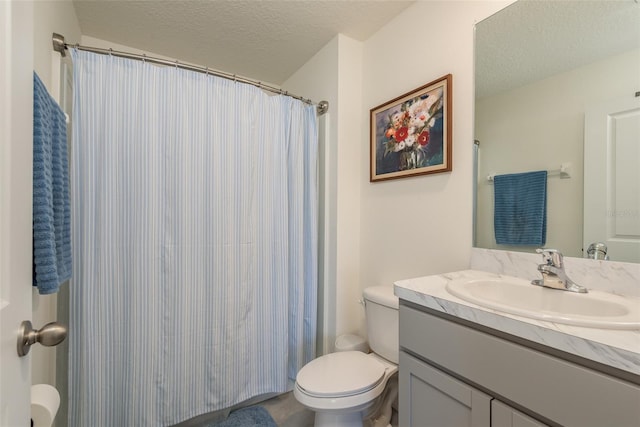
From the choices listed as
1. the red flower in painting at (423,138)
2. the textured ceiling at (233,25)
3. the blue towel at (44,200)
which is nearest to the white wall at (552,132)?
the red flower in painting at (423,138)

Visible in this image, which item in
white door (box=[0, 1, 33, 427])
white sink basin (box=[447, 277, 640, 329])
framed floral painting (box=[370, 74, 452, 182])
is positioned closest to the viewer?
white door (box=[0, 1, 33, 427])

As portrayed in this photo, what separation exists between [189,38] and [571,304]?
2461 mm

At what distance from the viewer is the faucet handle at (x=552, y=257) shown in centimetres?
97

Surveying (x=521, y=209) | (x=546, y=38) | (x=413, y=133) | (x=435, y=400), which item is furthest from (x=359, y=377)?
(x=546, y=38)

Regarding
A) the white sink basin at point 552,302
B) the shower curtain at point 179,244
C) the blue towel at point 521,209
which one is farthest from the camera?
the shower curtain at point 179,244

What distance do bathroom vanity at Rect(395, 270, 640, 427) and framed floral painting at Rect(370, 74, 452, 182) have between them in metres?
0.69

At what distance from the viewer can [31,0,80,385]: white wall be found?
98 cm

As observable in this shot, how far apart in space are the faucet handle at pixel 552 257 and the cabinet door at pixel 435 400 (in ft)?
1.76

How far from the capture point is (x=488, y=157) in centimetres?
126

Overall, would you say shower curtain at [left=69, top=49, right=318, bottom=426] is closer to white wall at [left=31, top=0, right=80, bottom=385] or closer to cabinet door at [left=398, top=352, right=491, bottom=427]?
white wall at [left=31, top=0, right=80, bottom=385]

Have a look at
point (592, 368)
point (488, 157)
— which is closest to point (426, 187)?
point (488, 157)

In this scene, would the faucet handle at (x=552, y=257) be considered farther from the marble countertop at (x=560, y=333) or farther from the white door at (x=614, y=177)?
the marble countertop at (x=560, y=333)

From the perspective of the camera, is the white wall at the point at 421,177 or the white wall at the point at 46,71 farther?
the white wall at the point at 421,177

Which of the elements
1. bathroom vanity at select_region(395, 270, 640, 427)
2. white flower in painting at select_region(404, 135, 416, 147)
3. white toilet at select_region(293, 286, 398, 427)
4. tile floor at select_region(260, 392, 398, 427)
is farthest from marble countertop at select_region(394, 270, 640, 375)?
tile floor at select_region(260, 392, 398, 427)
